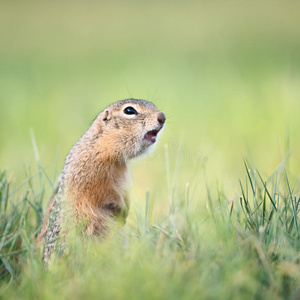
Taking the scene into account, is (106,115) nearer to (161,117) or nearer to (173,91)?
(161,117)

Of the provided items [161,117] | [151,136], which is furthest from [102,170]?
[161,117]

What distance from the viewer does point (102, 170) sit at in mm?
3887

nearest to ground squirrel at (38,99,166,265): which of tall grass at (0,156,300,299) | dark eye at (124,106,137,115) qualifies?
dark eye at (124,106,137,115)

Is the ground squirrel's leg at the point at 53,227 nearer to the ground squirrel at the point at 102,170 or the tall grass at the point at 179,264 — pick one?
the ground squirrel at the point at 102,170

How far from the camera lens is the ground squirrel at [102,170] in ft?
12.3

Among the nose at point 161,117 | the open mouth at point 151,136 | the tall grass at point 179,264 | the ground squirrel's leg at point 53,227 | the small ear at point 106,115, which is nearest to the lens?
the tall grass at point 179,264

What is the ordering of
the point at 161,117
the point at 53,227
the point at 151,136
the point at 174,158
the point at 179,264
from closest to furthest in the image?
the point at 179,264 < the point at 53,227 < the point at 161,117 < the point at 151,136 < the point at 174,158

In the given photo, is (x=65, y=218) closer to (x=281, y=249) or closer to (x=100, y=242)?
(x=100, y=242)

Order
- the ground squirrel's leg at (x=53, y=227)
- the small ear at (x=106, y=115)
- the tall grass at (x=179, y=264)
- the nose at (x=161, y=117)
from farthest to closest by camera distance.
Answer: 1. the small ear at (x=106, y=115)
2. the nose at (x=161, y=117)
3. the ground squirrel's leg at (x=53, y=227)
4. the tall grass at (x=179, y=264)

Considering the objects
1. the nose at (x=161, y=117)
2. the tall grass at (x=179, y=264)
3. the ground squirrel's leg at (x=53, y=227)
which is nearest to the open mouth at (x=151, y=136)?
the nose at (x=161, y=117)

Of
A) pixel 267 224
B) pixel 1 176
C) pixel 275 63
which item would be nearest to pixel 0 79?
pixel 275 63

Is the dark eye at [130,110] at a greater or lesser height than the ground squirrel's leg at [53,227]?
greater

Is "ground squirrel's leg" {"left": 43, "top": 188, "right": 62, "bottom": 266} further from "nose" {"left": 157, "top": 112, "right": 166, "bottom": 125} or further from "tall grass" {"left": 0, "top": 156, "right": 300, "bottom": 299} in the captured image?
"nose" {"left": 157, "top": 112, "right": 166, "bottom": 125}

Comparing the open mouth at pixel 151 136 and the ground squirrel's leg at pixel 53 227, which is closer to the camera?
the ground squirrel's leg at pixel 53 227
